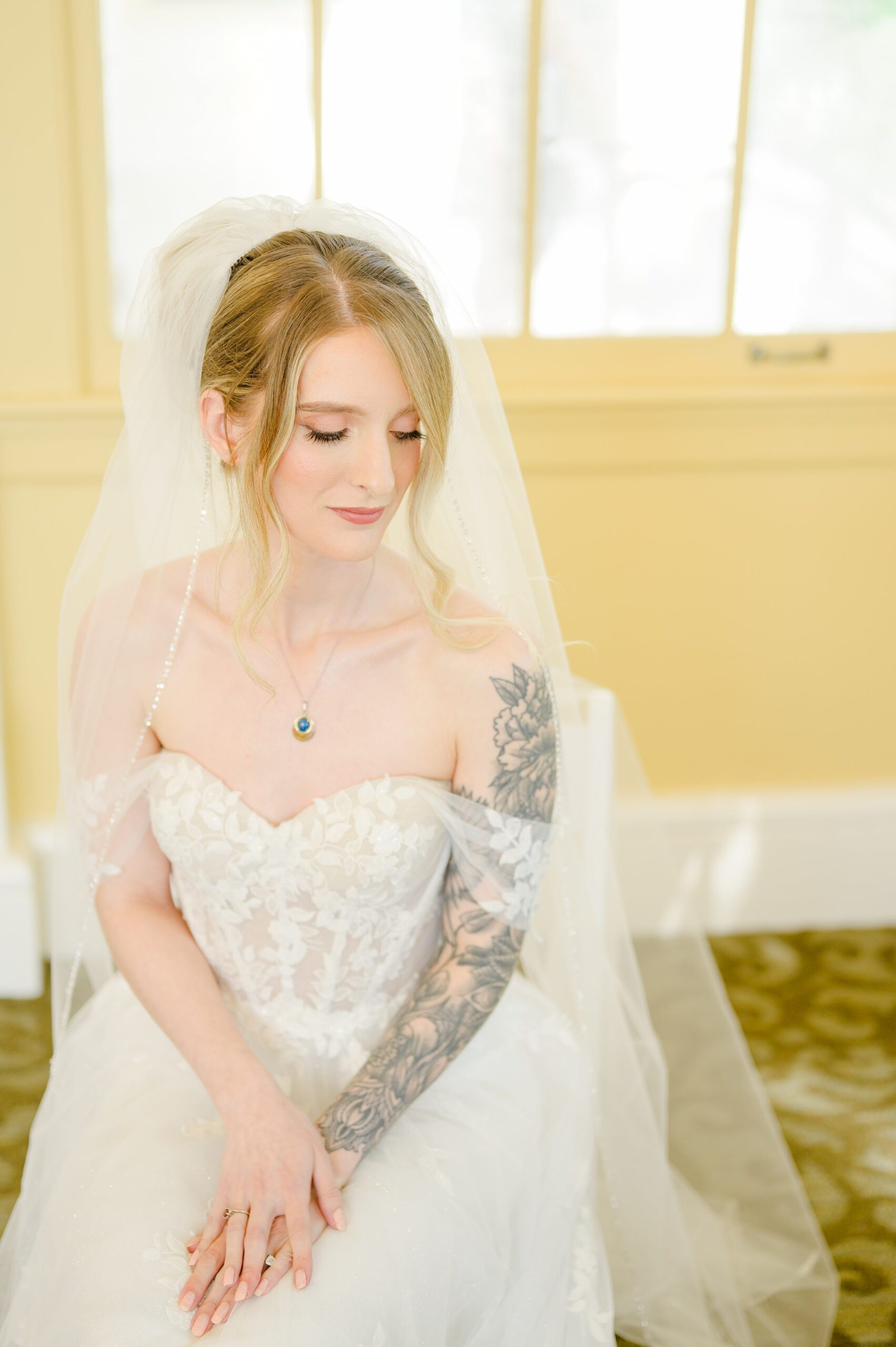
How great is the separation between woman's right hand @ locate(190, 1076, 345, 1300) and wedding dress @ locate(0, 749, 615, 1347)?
25mm

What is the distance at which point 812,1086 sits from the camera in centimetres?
255

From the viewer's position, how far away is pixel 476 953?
61.9 inches

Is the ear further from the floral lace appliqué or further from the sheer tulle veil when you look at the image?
the floral lace appliqué

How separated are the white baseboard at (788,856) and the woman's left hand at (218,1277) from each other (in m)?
1.90

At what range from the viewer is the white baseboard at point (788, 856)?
316 cm

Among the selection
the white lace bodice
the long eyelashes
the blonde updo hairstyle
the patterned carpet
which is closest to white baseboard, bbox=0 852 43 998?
the patterned carpet

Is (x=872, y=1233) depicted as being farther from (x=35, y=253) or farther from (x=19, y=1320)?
(x=35, y=253)

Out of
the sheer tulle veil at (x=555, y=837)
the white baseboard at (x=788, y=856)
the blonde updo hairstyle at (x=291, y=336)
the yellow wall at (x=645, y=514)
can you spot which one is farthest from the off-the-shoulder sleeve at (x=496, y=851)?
the white baseboard at (x=788, y=856)

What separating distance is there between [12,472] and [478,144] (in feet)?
3.91

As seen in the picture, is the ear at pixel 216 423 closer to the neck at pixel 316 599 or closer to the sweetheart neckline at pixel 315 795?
the neck at pixel 316 599

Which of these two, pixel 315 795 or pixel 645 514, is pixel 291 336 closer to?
pixel 315 795

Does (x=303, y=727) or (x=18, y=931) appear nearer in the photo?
(x=303, y=727)

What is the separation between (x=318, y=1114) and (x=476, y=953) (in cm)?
28

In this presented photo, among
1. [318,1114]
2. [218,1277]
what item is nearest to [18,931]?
[318,1114]
